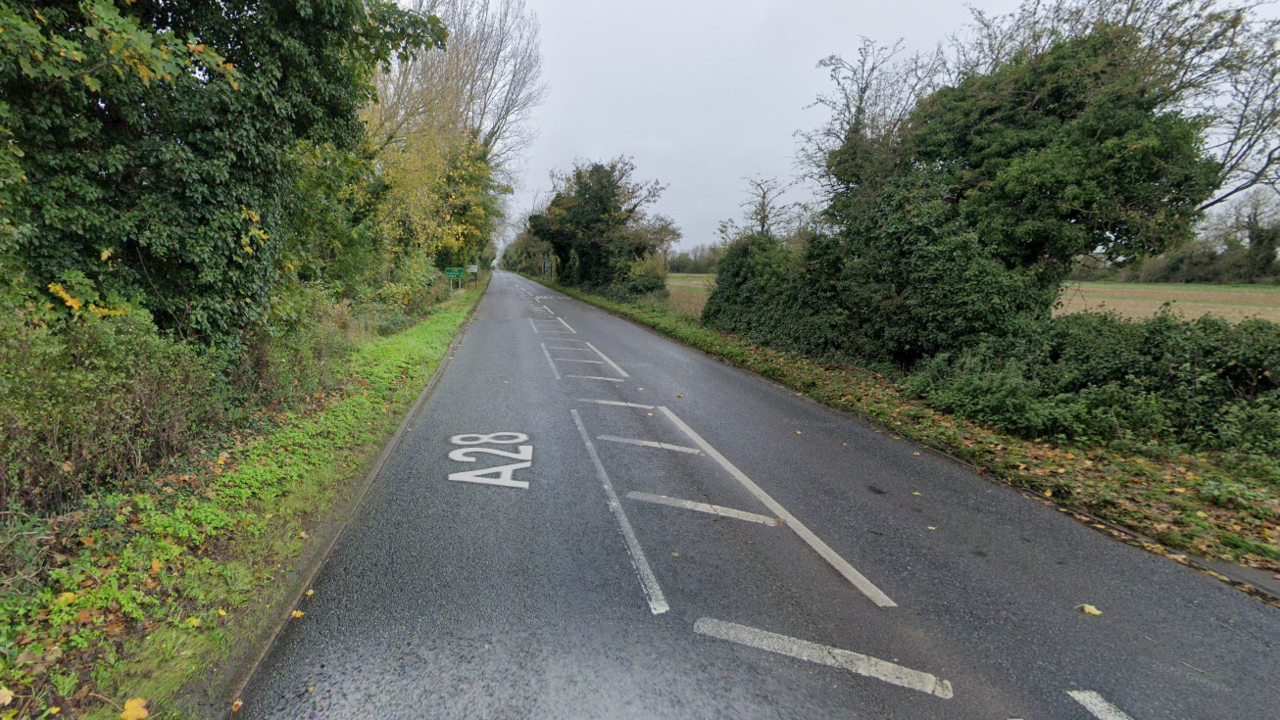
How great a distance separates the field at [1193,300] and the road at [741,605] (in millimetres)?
6013

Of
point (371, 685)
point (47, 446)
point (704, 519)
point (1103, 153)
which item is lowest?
point (371, 685)

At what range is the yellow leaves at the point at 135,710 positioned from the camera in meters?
2.18

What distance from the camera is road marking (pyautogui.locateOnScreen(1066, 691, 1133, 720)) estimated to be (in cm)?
242

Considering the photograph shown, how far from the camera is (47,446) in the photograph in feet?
10.7

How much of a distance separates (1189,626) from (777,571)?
251 centimetres

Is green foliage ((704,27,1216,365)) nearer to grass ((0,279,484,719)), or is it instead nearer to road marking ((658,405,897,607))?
road marking ((658,405,897,607))

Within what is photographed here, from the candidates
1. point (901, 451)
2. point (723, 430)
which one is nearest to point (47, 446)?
point (723, 430)

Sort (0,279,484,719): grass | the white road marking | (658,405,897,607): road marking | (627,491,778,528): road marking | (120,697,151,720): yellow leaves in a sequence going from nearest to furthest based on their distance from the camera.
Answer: (120,697,151,720): yellow leaves < (0,279,484,719): grass < the white road marking < (658,405,897,607): road marking < (627,491,778,528): road marking

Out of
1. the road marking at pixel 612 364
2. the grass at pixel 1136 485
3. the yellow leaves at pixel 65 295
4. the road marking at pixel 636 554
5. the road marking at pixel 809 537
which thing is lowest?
the road marking at pixel 636 554

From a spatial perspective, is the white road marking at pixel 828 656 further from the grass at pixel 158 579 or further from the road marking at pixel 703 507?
the grass at pixel 158 579

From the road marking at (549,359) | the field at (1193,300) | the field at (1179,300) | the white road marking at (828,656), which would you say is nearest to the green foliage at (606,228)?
the field at (1179,300)

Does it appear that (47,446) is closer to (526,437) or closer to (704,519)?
(526,437)

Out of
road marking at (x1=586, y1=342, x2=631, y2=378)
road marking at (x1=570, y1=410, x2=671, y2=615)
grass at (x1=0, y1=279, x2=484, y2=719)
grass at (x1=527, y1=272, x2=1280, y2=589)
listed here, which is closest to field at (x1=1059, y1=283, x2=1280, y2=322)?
grass at (x1=527, y1=272, x2=1280, y2=589)

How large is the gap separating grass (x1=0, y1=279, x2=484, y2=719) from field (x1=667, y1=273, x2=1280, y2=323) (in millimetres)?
10489
